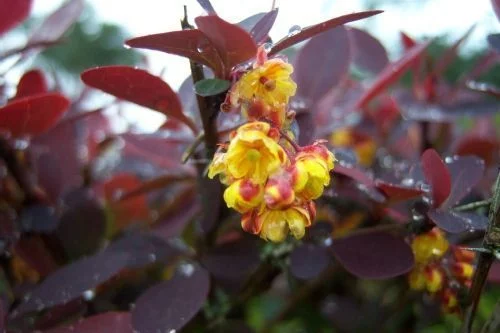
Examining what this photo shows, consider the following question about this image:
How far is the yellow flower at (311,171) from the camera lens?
1.60 ft

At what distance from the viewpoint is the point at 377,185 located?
0.64 meters

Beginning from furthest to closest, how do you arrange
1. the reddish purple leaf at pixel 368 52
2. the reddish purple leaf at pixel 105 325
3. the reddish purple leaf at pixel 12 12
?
the reddish purple leaf at pixel 368 52 → the reddish purple leaf at pixel 12 12 → the reddish purple leaf at pixel 105 325

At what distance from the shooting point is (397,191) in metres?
0.63

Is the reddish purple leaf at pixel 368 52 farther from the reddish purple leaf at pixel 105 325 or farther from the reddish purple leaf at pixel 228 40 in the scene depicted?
the reddish purple leaf at pixel 105 325

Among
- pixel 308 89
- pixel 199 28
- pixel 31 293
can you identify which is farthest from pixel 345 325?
pixel 199 28

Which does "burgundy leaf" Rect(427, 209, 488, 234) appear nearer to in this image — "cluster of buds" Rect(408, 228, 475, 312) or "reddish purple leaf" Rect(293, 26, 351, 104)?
"cluster of buds" Rect(408, 228, 475, 312)

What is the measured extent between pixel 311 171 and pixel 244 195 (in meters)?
0.06

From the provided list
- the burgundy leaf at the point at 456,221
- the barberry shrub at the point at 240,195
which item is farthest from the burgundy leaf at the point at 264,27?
the burgundy leaf at the point at 456,221

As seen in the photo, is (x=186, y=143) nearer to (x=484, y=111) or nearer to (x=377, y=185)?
(x=377, y=185)

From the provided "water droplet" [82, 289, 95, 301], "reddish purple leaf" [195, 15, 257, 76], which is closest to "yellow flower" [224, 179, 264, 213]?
"reddish purple leaf" [195, 15, 257, 76]

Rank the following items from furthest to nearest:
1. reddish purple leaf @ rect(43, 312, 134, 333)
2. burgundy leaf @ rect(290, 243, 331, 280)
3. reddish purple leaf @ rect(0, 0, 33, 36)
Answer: reddish purple leaf @ rect(0, 0, 33, 36)
burgundy leaf @ rect(290, 243, 331, 280)
reddish purple leaf @ rect(43, 312, 134, 333)

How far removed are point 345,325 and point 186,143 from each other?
40 cm

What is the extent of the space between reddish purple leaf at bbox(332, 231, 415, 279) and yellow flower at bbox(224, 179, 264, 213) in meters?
0.22

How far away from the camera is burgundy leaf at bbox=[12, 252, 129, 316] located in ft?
2.06
